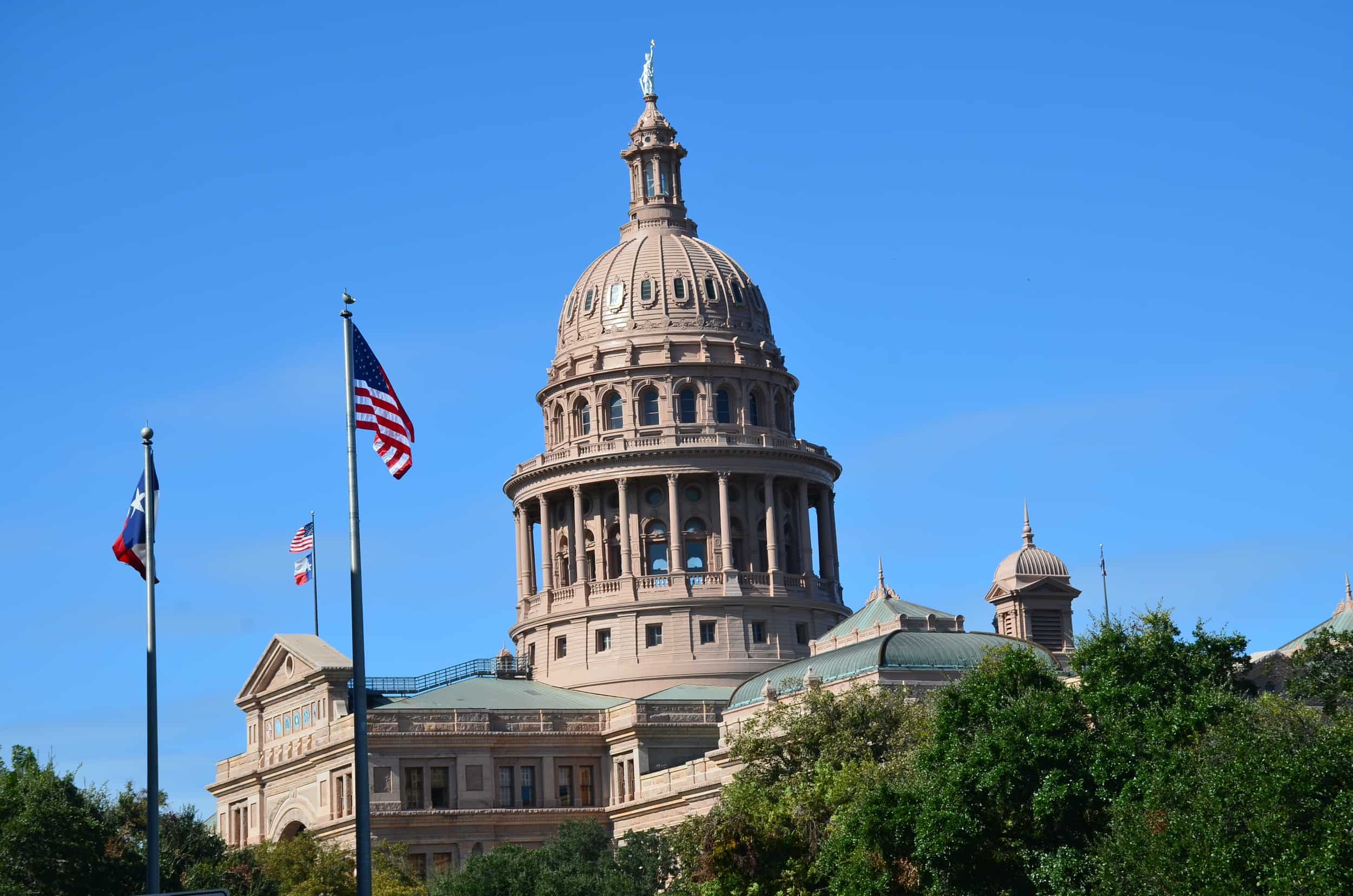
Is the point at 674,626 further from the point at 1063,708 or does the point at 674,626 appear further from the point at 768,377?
the point at 1063,708

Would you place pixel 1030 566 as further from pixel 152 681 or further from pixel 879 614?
pixel 152 681

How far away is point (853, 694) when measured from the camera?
10106 cm

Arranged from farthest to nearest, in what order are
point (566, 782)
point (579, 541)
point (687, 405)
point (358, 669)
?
point (687, 405) < point (579, 541) < point (566, 782) < point (358, 669)

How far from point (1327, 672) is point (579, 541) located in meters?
69.1

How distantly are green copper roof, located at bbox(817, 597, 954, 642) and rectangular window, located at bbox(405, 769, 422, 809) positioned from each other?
22.4m

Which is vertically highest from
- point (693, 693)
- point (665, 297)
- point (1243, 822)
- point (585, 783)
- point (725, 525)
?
point (665, 297)

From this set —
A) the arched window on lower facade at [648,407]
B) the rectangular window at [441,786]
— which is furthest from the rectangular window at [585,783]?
the arched window on lower facade at [648,407]

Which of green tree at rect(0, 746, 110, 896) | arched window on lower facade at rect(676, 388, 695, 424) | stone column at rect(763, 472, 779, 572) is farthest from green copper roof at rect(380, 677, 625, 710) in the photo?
green tree at rect(0, 746, 110, 896)

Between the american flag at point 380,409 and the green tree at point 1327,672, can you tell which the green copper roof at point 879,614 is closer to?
the green tree at point 1327,672

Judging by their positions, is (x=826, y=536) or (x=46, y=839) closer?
(x=46, y=839)

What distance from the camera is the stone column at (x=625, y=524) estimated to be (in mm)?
147750

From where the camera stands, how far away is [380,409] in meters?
64.4

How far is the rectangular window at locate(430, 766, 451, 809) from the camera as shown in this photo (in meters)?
132

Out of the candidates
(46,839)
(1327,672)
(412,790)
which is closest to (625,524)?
(412,790)
